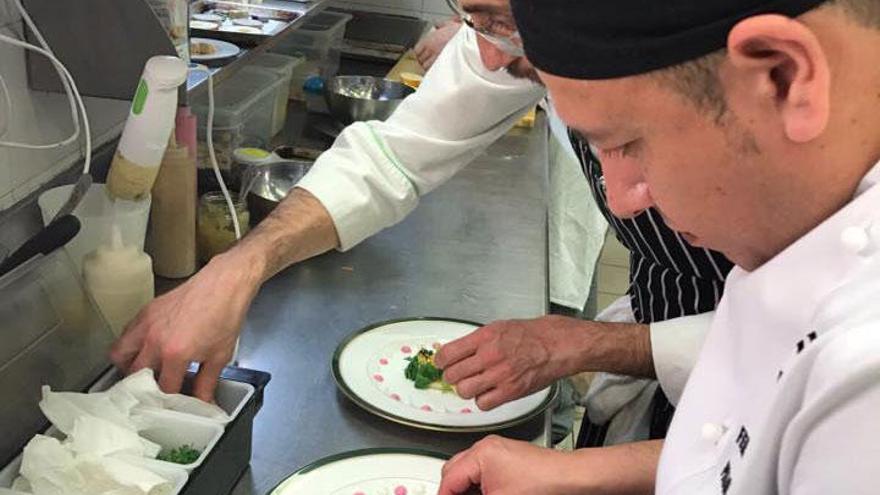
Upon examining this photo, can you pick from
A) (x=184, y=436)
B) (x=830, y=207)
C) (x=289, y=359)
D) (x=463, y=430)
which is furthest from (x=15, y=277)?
(x=830, y=207)

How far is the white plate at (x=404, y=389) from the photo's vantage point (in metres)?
1.22

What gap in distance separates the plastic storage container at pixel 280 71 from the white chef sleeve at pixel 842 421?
6.05ft

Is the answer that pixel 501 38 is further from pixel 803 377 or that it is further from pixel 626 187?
pixel 803 377

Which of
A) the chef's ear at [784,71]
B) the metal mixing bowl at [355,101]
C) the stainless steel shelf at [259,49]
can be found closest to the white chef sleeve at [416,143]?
the stainless steel shelf at [259,49]

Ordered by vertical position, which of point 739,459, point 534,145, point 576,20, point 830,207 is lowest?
point 534,145

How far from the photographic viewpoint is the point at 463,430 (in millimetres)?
1206

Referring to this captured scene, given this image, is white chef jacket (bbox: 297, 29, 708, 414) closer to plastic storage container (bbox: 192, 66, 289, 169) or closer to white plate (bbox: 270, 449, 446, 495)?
plastic storage container (bbox: 192, 66, 289, 169)

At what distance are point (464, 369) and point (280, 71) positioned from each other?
125 cm

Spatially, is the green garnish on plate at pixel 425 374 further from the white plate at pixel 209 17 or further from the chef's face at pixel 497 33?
the white plate at pixel 209 17

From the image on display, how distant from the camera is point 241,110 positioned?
196cm

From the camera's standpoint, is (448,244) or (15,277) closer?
(15,277)

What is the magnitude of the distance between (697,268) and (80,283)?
2.76ft

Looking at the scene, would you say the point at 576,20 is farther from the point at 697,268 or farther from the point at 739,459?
the point at 697,268

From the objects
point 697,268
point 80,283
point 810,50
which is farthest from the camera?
point 697,268
